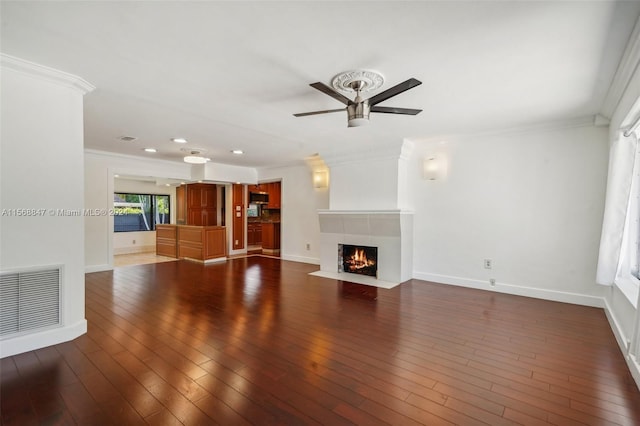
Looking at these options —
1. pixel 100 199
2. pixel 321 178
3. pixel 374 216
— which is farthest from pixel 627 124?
pixel 100 199

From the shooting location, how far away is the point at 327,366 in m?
2.39

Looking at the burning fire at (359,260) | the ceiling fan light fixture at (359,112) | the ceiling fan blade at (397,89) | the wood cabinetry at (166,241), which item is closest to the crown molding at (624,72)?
the ceiling fan blade at (397,89)

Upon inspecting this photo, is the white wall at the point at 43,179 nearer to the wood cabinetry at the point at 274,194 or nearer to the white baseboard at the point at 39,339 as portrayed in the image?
the white baseboard at the point at 39,339

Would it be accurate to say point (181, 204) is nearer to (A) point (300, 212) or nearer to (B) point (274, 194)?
(B) point (274, 194)

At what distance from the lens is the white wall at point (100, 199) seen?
A: 19.6 feet

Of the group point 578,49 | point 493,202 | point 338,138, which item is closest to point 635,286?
point 493,202

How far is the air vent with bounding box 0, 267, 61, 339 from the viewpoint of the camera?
8.18 feet

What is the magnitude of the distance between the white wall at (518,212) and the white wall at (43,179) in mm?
4843

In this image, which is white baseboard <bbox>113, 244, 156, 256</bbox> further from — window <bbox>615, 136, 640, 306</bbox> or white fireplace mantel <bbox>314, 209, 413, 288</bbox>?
window <bbox>615, 136, 640, 306</bbox>

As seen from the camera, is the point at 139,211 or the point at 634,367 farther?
the point at 139,211

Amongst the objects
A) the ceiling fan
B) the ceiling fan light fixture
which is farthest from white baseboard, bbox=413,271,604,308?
the ceiling fan light fixture

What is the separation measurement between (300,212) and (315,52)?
5.34 m

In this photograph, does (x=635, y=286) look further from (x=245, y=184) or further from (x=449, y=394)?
(x=245, y=184)

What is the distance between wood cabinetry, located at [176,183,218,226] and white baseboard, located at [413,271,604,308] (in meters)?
6.11
